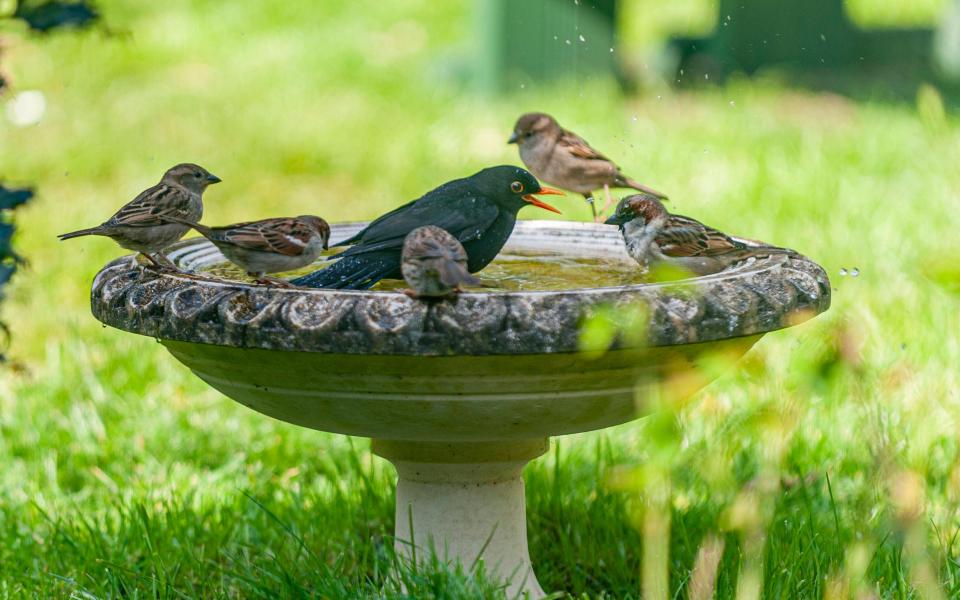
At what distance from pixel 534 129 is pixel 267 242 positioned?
1676 millimetres

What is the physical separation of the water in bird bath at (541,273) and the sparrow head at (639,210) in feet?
0.57

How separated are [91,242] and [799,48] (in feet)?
24.0

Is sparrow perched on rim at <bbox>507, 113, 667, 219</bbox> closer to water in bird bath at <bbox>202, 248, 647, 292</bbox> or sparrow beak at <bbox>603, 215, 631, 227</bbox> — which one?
water in bird bath at <bbox>202, 248, 647, 292</bbox>

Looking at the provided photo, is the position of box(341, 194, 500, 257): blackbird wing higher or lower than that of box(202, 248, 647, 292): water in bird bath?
higher

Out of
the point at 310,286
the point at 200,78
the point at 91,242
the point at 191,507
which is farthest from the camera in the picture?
the point at 200,78

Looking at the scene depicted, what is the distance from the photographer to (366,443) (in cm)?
528

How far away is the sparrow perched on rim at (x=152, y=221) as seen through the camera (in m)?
3.34

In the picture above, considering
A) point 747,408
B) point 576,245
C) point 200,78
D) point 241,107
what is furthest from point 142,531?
point 200,78

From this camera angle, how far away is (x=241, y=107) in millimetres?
10695

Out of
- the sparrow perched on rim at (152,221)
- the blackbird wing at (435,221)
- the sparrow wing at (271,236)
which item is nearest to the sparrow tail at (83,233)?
the sparrow perched on rim at (152,221)

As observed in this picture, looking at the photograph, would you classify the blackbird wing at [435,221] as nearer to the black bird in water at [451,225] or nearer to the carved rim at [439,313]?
the black bird in water at [451,225]

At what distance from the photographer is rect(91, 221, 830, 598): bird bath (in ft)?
8.88

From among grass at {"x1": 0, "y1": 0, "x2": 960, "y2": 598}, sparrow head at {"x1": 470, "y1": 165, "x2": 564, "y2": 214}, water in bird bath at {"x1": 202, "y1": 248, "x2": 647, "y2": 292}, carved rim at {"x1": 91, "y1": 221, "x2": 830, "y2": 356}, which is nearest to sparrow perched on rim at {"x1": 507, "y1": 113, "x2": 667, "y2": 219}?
water in bird bath at {"x1": 202, "y1": 248, "x2": 647, "y2": 292}

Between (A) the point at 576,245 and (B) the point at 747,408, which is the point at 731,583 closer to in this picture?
(A) the point at 576,245
